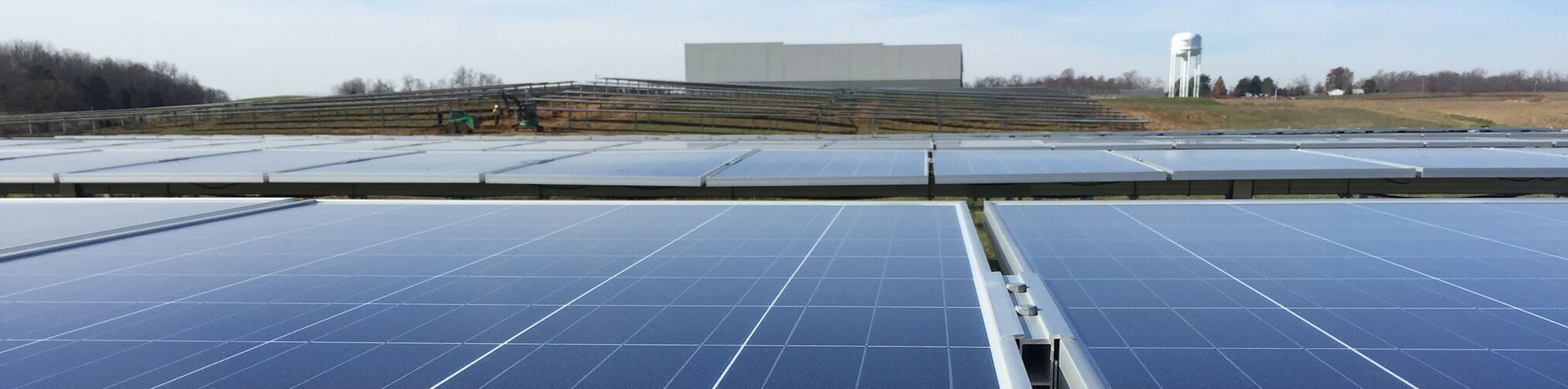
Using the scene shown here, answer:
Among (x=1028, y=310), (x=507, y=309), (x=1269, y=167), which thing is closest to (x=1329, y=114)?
(x=1269, y=167)

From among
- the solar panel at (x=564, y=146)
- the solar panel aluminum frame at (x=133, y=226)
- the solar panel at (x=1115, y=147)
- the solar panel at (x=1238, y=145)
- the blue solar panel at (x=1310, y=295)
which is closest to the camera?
the blue solar panel at (x=1310, y=295)

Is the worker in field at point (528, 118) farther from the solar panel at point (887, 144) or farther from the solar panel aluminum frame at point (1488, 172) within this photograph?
the solar panel aluminum frame at point (1488, 172)

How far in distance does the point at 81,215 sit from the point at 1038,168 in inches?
363

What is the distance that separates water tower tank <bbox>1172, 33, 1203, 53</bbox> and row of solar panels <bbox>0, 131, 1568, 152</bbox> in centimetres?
5144

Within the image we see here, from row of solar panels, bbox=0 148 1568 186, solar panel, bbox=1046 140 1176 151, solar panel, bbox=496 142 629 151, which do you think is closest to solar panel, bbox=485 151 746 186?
row of solar panels, bbox=0 148 1568 186

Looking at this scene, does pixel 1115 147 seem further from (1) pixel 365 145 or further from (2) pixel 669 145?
(1) pixel 365 145

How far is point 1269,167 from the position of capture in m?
9.57

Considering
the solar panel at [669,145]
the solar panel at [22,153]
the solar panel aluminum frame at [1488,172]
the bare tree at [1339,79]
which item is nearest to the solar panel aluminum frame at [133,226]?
the solar panel at [669,145]

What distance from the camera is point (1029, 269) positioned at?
141 inches

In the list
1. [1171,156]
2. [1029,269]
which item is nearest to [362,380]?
[1029,269]

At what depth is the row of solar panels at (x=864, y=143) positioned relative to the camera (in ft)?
47.8

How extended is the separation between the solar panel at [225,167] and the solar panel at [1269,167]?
440 inches

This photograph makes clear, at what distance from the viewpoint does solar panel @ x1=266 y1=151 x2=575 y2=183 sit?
9.45 meters

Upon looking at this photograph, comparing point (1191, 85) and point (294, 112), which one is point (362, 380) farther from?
point (1191, 85)
